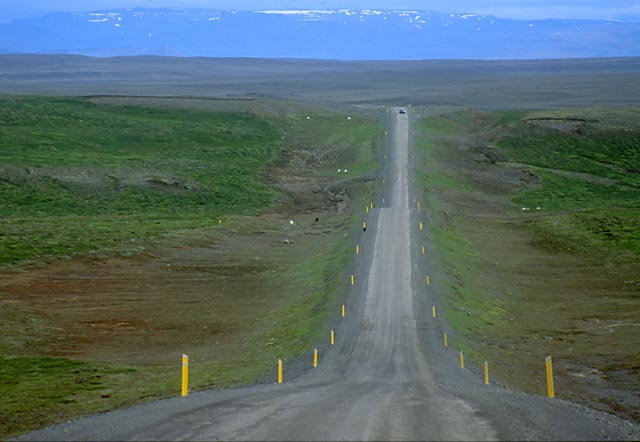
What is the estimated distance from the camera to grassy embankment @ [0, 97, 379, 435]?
101 ft

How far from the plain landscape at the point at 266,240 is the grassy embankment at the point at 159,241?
7.8 inches

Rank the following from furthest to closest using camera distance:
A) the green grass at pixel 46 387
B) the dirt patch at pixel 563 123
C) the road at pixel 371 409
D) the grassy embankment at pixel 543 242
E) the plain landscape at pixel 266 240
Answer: the dirt patch at pixel 563 123 < the grassy embankment at pixel 543 242 < the plain landscape at pixel 266 240 < the green grass at pixel 46 387 < the road at pixel 371 409

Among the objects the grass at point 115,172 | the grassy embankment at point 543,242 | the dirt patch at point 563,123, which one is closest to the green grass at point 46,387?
the grassy embankment at point 543,242

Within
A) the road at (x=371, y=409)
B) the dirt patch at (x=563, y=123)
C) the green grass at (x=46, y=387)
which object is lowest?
the green grass at (x=46, y=387)

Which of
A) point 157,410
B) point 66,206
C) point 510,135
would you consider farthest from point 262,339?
point 510,135

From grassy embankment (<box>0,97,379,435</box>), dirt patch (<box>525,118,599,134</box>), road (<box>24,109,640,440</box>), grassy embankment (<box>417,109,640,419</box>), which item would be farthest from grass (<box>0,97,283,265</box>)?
dirt patch (<box>525,118,599,134</box>)

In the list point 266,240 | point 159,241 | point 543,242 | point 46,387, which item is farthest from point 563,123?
point 46,387

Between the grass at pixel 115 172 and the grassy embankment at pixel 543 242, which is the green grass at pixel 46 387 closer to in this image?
the grassy embankment at pixel 543 242

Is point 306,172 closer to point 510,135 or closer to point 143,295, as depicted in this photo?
point 510,135

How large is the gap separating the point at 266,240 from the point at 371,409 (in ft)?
140

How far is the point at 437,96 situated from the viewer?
17225cm

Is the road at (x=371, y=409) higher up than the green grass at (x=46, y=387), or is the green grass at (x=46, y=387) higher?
the road at (x=371, y=409)

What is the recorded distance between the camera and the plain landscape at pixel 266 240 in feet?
107

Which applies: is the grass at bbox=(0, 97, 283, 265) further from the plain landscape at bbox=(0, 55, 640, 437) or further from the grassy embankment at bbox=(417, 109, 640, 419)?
the grassy embankment at bbox=(417, 109, 640, 419)
